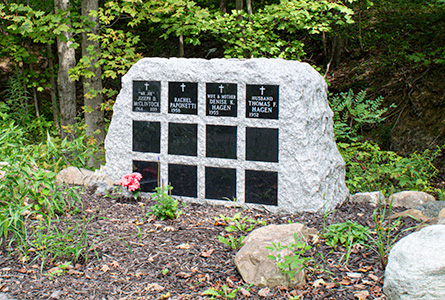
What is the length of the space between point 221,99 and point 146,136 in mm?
1055

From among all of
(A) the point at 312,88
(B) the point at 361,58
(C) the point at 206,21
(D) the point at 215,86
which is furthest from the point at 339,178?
(B) the point at 361,58

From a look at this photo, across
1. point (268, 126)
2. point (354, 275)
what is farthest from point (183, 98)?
point (354, 275)

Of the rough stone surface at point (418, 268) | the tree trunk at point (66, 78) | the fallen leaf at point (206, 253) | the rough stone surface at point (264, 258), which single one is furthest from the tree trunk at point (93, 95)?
the rough stone surface at point (418, 268)

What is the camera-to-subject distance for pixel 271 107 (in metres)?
5.05

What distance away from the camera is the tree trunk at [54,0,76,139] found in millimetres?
8078

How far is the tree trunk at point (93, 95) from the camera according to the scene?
25.5ft

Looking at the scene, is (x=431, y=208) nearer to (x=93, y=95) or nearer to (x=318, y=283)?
(x=318, y=283)

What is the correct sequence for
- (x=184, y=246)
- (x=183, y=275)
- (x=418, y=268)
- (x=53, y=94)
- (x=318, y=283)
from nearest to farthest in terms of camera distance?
(x=418, y=268) → (x=318, y=283) → (x=183, y=275) → (x=184, y=246) → (x=53, y=94)

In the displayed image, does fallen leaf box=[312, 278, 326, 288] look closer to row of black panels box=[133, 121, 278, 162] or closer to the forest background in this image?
row of black panels box=[133, 121, 278, 162]

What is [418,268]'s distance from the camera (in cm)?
309

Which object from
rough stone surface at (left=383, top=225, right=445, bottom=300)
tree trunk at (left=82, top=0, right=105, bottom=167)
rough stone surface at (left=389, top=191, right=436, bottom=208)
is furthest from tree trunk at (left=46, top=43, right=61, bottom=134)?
rough stone surface at (left=383, top=225, right=445, bottom=300)

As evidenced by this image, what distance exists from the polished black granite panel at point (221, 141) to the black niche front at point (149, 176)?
0.71 m

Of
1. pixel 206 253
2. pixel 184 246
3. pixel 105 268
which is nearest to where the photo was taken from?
pixel 105 268

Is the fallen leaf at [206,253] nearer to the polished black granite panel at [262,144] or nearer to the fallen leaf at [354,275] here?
the fallen leaf at [354,275]
